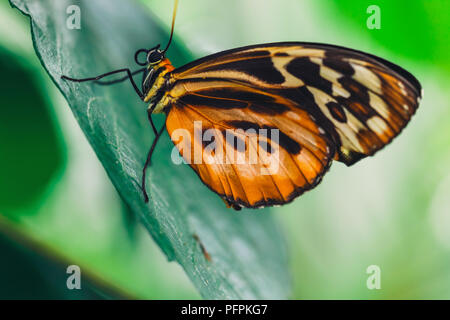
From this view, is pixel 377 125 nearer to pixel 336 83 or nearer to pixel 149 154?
pixel 336 83

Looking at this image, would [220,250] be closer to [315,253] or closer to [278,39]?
[315,253]

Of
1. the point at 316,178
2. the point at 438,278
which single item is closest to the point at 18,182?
the point at 316,178

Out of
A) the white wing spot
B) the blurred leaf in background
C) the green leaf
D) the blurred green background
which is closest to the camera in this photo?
the green leaf

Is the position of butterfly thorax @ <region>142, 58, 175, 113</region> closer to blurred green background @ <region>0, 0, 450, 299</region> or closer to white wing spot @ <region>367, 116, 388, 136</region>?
blurred green background @ <region>0, 0, 450, 299</region>

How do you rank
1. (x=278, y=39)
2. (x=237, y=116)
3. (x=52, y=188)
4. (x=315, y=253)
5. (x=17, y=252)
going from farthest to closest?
(x=278, y=39) → (x=315, y=253) → (x=237, y=116) → (x=52, y=188) → (x=17, y=252)

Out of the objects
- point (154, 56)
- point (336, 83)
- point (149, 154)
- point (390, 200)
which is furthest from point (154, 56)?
point (390, 200)

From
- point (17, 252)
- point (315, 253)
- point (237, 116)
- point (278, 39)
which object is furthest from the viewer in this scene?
point (278, 39)

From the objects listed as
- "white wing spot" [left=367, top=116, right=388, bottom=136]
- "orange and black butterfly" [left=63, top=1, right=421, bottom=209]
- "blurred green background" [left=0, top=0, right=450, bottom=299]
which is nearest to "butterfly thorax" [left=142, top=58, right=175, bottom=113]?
"orange and black butterfly" [left=63, top=1, right=421, bottom=209]
